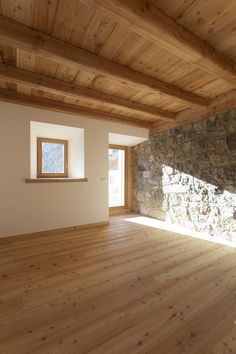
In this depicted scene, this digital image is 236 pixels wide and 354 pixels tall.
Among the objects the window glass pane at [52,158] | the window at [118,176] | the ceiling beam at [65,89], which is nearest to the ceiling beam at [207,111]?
the ceiling beam at [65,89]

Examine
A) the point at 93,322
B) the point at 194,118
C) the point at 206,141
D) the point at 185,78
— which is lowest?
the point at 93,322

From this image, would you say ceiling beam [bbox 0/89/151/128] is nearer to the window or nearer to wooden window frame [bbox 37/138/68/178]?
wooden window frame [bbox 37/138/68/178]

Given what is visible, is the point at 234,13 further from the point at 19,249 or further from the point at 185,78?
the point at 19,249

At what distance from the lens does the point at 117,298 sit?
156cm

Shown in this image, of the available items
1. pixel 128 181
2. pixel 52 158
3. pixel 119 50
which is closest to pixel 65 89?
pixel 119 50

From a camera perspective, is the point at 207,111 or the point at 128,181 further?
the point at 128,181

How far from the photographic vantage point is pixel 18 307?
4.74ft

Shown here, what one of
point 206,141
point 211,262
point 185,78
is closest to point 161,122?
point 206,141

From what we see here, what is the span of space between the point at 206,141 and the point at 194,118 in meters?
0.52

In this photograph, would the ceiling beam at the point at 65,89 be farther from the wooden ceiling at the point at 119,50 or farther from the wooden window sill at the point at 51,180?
the wooden window sill at the point at 51,180

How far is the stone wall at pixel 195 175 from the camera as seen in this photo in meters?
2.89

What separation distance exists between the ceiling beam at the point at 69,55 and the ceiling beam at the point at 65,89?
0.64 meters

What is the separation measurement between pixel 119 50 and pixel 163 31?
562 mm

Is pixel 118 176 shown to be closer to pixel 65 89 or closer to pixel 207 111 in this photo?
pixel 207 111
